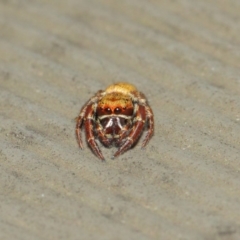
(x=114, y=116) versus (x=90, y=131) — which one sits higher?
(x=114, y=116)

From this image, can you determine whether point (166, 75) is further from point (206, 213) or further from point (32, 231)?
point (32, 231)

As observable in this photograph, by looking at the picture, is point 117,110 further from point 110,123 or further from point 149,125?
point 149,125

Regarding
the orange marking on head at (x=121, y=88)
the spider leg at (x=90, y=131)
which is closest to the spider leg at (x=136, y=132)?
the spider leg at (x=90, y=131)

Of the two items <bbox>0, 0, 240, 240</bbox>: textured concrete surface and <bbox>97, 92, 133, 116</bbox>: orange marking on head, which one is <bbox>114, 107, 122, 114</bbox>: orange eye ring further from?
<bbox>0, 0, 240, 240</bbox>: textured concrete surface

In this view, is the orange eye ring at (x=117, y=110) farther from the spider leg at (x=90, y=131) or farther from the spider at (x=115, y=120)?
the spider leg at (x=90, y=131)

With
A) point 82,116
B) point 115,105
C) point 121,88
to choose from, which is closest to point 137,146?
point 115,105

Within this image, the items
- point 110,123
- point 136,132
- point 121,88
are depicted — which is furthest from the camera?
point 121,88
